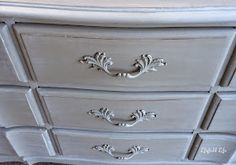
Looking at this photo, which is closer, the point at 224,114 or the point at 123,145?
the point at 224,114

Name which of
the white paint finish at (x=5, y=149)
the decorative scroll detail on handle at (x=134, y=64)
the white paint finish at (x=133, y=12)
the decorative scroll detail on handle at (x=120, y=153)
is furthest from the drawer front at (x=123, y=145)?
the white paint finish at (x=133, y=12)

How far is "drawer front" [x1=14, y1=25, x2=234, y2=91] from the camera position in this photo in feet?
1.76

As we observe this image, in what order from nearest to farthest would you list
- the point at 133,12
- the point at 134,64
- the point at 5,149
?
1. the point at 133,12
2. the point at 134,64
3. the point at 5,149

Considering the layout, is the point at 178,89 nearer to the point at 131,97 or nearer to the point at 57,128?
the point at 131,97

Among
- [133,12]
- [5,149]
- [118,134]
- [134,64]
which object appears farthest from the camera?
[5,149]

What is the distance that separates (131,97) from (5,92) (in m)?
0.30

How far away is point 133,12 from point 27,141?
61 cm

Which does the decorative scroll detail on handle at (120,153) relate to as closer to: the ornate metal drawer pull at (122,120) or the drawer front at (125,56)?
the ornate metal drawer pull at (122,120)

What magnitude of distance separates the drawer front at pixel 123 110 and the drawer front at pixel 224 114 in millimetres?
38

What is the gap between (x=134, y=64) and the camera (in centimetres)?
60

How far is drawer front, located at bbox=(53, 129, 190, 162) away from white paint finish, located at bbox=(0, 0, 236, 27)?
43cm

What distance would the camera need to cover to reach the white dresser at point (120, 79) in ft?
1.63

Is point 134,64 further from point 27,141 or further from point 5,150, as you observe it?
point 5,150

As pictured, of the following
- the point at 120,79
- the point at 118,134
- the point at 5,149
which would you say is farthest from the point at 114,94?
the point at 5,149
